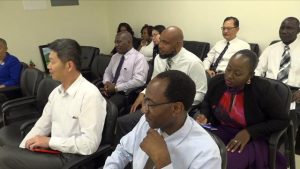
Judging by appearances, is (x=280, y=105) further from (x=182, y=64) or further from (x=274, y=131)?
(x=182, y=64)

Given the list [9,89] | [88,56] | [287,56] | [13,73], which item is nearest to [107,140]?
[9,89]

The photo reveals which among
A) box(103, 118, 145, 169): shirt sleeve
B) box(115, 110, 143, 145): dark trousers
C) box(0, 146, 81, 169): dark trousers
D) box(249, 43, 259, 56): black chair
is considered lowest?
box(115, 110, 143, 145): dark trousers

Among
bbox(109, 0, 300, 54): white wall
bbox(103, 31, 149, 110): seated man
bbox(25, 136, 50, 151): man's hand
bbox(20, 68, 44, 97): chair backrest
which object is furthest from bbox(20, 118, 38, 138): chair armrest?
bbox(109, 0, 300, 54): white wall

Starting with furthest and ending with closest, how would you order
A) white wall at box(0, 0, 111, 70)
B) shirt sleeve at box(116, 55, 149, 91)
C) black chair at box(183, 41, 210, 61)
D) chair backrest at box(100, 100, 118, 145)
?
white wall at box(0, 0, 111, 70) < black chair at box(183, 41, 210, 61) < shirt sleeve at box(116, 55, 149, 91) < chair backrest at box(100, 100, 118, 145)

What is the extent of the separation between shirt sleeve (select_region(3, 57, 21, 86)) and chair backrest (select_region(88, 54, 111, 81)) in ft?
3.15

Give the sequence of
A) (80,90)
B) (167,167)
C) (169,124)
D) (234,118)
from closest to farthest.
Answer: (167,167), (169,124), (80,90), (234,118)

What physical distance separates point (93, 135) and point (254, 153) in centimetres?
97

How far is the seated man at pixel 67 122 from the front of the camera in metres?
1.71

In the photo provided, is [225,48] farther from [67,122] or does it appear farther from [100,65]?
[67,122]

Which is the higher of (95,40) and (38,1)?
(38,1)

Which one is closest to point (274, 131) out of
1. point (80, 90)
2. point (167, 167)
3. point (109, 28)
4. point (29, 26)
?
point (167, 167)

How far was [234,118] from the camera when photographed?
6.47 ft

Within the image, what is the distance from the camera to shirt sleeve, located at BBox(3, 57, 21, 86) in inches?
131

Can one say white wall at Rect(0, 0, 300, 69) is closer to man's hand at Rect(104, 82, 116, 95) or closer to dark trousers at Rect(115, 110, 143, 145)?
man's hand at Rect(104, 82, 116, 95)
